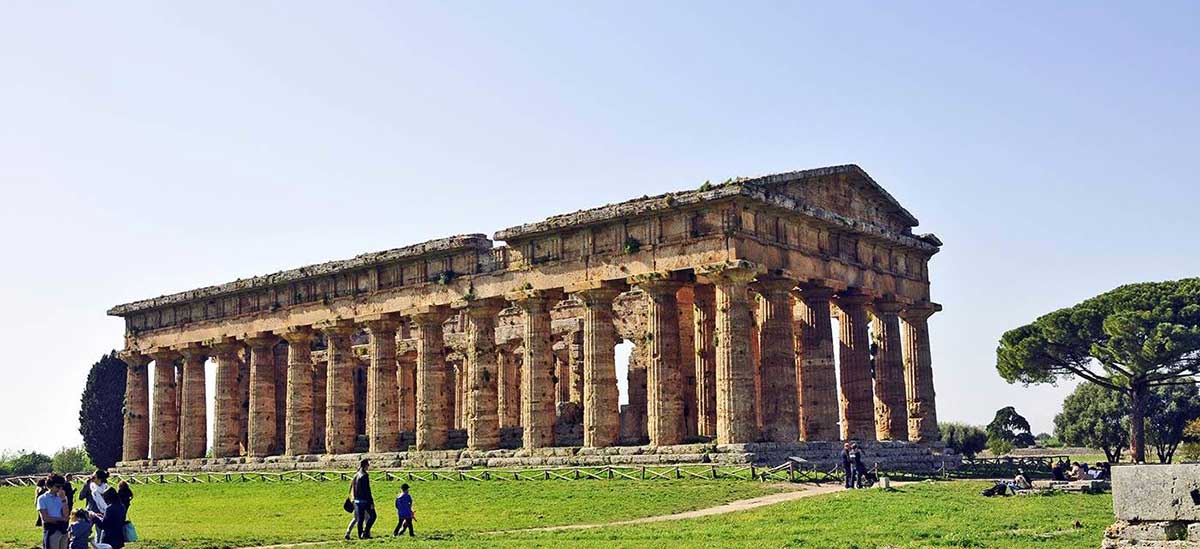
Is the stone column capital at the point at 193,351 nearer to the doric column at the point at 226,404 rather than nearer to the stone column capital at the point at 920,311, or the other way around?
the doric column at the point at 226,404

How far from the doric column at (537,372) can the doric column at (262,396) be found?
16266mm

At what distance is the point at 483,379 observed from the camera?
45250 mm

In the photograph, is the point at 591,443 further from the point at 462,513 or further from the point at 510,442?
the point at 462,513

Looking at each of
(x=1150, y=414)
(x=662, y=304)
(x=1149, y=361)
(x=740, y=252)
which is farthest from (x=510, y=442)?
(x=1150, y=414)

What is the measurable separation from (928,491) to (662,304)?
13.2m

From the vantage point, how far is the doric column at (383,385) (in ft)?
161

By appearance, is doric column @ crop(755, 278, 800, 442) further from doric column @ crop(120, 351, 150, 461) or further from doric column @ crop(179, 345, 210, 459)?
doric column @ crop(120, 351, 150, 461)

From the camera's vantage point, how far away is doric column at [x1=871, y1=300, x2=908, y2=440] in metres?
46.1

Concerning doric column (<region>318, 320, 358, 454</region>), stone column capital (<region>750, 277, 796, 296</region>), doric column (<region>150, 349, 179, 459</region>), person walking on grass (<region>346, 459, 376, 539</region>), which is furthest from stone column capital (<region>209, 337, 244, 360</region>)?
person walking on grass (<region>346, 459, 376, 539</region>)

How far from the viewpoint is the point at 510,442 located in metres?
47.3

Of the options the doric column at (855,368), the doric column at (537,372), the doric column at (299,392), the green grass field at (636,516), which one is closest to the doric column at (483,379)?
the doric column at (537,372)

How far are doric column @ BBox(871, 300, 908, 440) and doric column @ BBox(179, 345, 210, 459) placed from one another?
32.1m

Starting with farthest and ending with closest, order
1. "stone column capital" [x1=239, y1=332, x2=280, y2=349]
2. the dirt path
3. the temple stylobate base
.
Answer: "stone column capital" [x1=239, y1=332, x2=280, y2=349]
the temple stylobate base
the dirt path

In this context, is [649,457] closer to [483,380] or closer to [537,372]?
[537,372]
